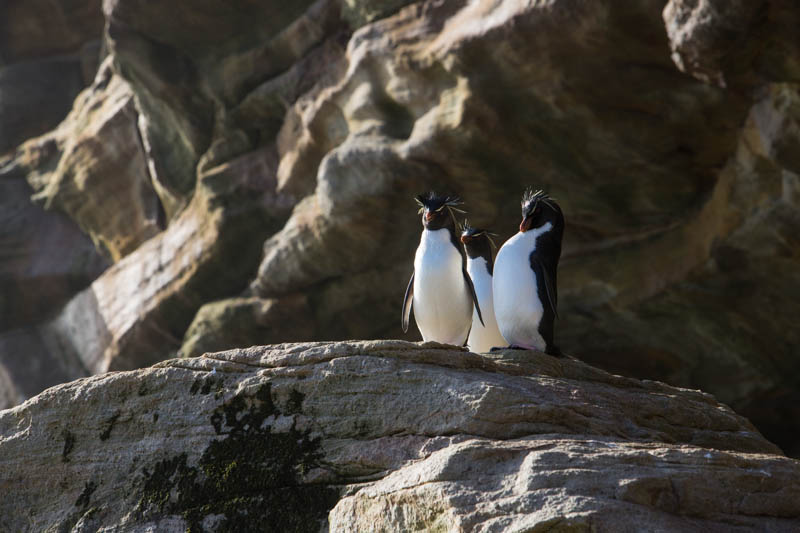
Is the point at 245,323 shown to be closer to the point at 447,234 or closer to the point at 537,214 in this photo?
the point at 447,234

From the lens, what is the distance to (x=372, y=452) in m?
4.80

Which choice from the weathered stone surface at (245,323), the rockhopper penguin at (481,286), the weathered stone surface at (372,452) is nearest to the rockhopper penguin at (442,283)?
the rockhopper penguin at (481,286)

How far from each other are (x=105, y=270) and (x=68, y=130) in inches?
118

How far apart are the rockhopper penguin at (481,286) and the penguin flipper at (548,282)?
1.14 metres

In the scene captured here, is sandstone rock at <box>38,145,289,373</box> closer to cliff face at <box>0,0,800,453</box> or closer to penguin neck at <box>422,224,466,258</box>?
cliff face at <box>0,0,800,453</box>

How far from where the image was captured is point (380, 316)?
44.5 feet

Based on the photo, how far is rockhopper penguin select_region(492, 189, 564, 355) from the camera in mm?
6762

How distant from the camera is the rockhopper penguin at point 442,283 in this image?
291 inches

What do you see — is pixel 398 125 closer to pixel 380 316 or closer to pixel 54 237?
pixel 380 316

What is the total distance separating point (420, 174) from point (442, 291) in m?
4.40

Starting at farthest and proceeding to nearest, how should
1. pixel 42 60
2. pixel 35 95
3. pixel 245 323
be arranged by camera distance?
pixel 42 60 < pixel 35 95 < pixel 245 323

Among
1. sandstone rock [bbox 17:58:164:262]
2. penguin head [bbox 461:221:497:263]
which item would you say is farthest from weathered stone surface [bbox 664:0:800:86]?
sandstone rock [bbox 17:58:164:262]

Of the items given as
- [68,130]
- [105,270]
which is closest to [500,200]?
[105,270]

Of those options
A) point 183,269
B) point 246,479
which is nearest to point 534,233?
point 246,479
